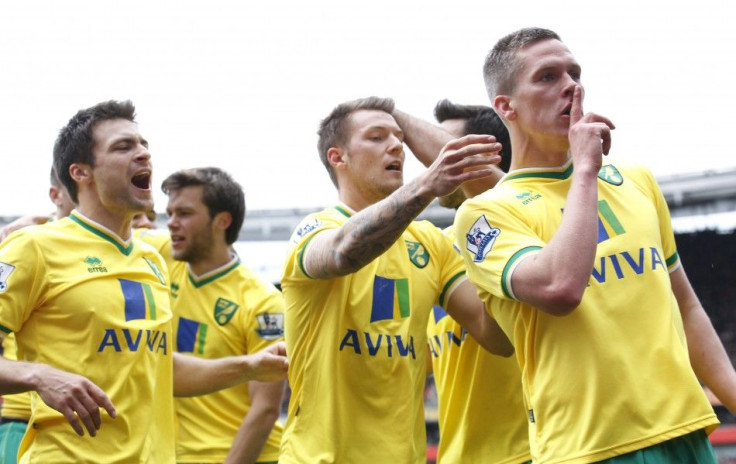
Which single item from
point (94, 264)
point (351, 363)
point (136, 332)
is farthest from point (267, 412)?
point (351, 363)

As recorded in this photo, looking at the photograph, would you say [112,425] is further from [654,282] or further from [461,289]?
[654,282]

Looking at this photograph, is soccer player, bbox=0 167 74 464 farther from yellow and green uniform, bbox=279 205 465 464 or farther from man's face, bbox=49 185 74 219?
yellow and green uniform, bbox=279 205 465 464

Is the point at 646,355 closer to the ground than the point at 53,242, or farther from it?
closer to the ground

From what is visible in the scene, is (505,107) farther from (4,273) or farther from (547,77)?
(4,273)


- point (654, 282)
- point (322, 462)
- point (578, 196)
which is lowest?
point (322, 462)

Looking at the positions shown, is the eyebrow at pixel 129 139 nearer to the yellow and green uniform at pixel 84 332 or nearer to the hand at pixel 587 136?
the yellow and green uniform at pixel 84 332

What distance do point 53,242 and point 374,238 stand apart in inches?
68.3

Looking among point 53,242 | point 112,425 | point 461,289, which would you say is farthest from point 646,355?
point 53,242

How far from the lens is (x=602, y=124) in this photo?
134 inches

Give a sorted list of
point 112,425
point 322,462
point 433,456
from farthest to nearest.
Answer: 1. point 433,456
2. point 112,425
3. point 322,462

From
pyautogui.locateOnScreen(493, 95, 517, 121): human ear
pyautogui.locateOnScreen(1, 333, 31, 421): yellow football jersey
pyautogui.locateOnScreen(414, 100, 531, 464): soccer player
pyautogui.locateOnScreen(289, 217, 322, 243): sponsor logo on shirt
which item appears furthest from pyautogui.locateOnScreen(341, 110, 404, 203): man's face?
pyautogui.locateOnScreen(1, 333, 31, 421): yellow football jersey

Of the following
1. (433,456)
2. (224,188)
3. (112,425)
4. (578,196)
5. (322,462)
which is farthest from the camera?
(433,456)

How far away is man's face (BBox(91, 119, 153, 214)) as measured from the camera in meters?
5.10

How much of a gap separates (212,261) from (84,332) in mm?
2394
